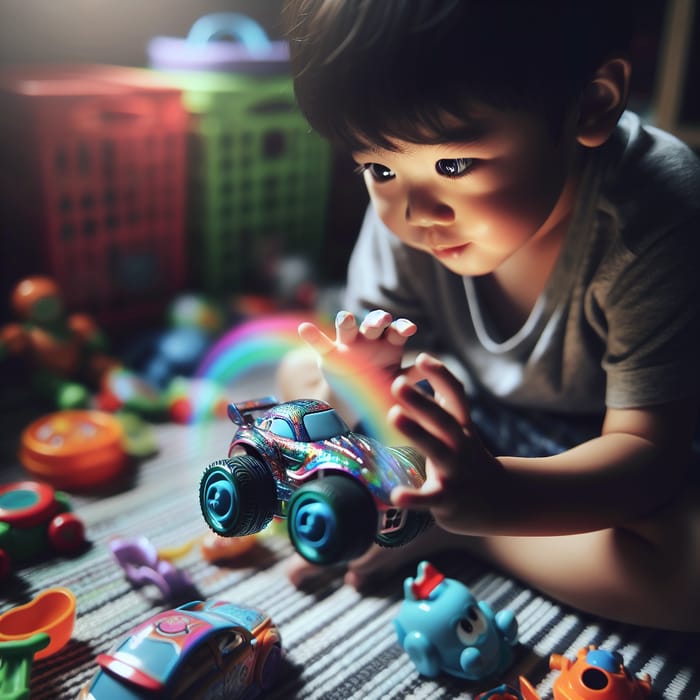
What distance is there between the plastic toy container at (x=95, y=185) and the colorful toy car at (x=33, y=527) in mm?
497

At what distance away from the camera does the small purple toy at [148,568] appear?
648 mm

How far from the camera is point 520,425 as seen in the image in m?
0.74

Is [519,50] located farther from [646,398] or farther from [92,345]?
[92,345]

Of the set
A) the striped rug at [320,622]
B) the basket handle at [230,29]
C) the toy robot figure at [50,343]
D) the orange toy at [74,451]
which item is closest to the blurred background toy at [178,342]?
the toy robot figure at [50,343]

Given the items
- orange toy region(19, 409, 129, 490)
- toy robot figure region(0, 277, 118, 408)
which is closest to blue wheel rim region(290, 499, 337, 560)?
orange toy region(19, 409, 129, 490)

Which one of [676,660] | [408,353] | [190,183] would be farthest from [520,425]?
[190,183]

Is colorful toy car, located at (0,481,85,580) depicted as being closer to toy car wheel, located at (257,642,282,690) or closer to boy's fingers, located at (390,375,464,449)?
toy car wheel, located at (257,642,282,690)

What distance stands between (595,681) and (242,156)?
3.30ft

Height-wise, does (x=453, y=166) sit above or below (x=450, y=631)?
above

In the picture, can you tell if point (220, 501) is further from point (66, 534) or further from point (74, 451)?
point (74, 451)

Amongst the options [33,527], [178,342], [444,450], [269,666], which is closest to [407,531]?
[444,450]

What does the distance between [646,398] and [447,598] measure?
0.20 meters

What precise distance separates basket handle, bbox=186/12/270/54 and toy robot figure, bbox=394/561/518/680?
101 centimetres

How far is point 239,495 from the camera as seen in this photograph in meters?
0.43
